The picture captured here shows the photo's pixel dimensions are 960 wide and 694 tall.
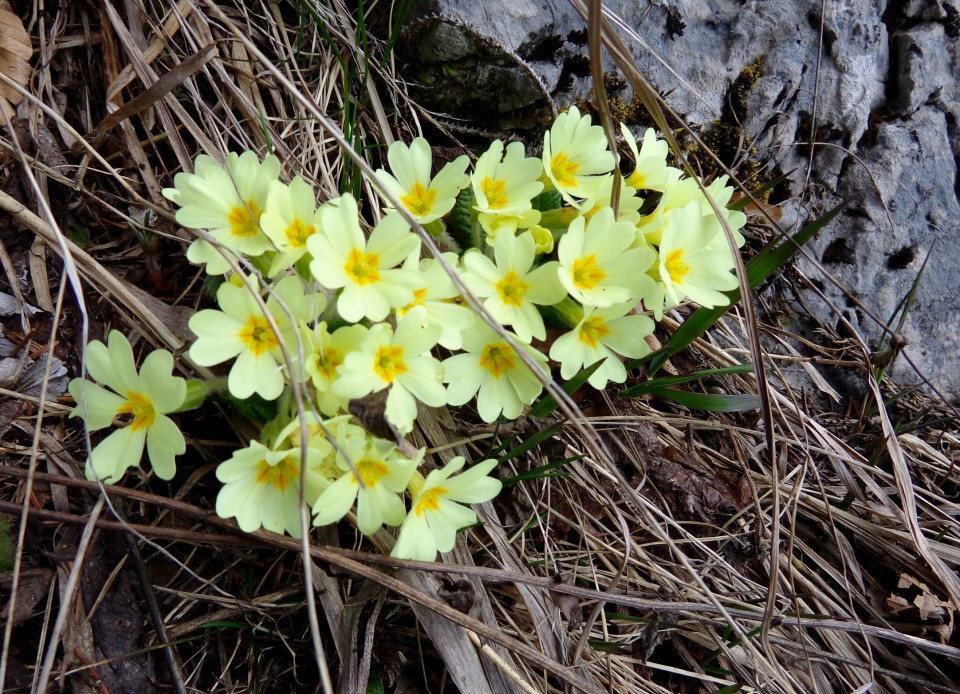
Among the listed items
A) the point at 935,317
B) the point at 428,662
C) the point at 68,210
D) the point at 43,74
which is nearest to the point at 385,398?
the point at 428,662

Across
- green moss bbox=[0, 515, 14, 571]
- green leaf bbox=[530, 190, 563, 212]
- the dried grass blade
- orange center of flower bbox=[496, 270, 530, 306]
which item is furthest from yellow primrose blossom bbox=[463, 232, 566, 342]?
green moss bbox=[0, 515, 14, 571]

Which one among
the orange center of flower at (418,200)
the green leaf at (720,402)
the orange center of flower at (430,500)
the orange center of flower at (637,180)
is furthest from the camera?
the green leaf at (720,402)

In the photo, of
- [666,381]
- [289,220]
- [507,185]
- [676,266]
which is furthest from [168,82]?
[666,381]

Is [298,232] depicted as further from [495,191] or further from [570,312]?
[570,312]

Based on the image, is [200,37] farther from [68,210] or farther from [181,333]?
[181,333]

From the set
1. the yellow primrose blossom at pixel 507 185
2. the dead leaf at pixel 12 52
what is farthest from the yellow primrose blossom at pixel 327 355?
the dead leaf at pixel 12 52

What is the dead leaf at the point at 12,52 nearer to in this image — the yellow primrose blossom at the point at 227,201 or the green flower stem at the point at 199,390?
the yellow primrose blossom at the point at 227,201

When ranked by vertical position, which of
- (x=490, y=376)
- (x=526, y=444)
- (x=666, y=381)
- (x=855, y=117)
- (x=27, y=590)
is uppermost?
(x=855, y=117)
